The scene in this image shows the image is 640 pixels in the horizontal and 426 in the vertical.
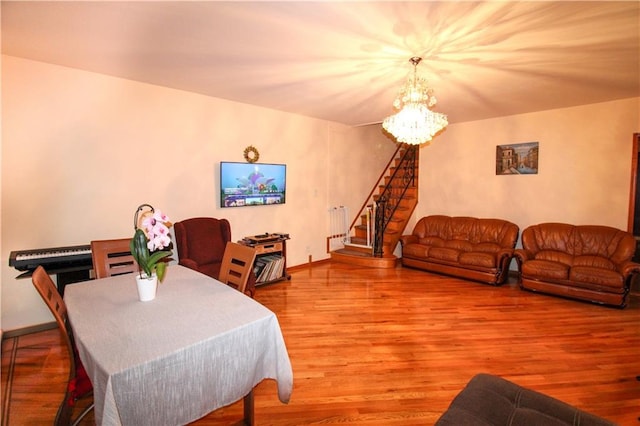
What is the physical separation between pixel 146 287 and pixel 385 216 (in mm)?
5247

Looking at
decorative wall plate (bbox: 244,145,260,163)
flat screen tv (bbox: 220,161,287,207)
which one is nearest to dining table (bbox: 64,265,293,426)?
flat screen tv (bbox: 220,161,287,207)

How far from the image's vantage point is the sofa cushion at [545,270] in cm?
415

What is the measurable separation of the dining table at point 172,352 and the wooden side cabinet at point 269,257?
2.44 metres

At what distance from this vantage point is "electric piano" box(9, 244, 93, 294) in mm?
2678

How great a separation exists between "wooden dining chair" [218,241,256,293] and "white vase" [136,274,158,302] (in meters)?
0.56

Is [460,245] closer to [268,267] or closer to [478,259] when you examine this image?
[478,259]

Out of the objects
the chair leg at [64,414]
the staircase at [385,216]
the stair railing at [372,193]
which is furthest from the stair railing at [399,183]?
the chair leg at [64,414]

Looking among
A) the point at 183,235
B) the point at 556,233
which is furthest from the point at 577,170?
the point at 183,235

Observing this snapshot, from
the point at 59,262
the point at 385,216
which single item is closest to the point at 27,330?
the point at 59,262

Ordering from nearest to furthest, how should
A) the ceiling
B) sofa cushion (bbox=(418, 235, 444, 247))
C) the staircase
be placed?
1. the ceiling
2. sofa cushion (bbox=(418, 235, 444, 247))
3. the staircase

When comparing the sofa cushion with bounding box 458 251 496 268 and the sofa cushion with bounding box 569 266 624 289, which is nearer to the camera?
the sofa cushion with bounding box 569 266 624 289

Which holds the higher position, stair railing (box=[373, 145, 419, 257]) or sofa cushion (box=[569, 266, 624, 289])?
stair railing (box=[373, 145, 419, 257])

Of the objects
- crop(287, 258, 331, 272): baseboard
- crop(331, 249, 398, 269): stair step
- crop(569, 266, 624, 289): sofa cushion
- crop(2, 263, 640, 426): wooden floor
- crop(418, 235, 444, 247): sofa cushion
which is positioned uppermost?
crop(418, 235, 444, 247): sofa cushion

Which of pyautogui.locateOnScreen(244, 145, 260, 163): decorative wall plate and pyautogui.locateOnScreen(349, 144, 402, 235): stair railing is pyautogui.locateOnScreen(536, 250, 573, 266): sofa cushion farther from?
pyautogui.locateOnScreen(244, 145, 260, 163): decorative wall plate
